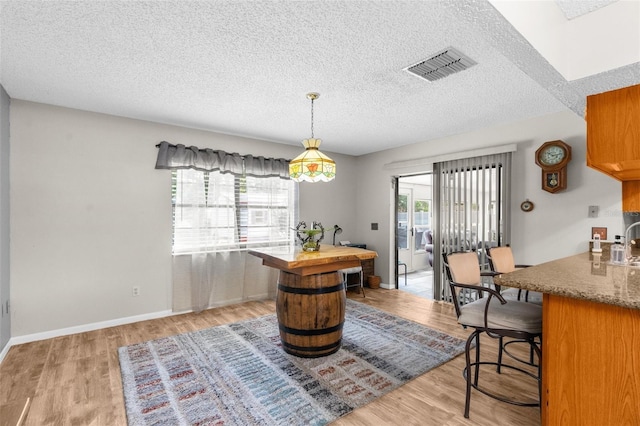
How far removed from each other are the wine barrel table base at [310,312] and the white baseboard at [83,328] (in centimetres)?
195

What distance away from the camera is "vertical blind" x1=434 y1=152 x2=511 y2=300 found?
12.2 ft

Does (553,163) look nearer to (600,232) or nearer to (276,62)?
(600,232)

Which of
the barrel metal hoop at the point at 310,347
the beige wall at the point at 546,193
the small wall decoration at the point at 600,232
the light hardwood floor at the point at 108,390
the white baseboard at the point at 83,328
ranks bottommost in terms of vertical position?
the light hardwood floor at the point at 108,390

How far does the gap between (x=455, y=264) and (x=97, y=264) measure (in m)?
3.58

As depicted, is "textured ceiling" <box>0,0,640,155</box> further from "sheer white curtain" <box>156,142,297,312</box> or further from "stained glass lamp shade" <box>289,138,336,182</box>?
"sheer white curtain" <box>156,142,297,312</box>

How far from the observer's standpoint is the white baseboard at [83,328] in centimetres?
296

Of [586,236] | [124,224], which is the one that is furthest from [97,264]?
[586,236]

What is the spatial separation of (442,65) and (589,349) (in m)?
1.96

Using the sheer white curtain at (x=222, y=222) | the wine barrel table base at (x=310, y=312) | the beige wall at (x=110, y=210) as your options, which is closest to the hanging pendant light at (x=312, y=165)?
the wine barrel table base at (x=310, y=312)

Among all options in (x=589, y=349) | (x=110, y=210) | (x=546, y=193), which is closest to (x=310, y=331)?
(x=589, y=349)

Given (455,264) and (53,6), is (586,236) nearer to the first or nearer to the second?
(455,264)

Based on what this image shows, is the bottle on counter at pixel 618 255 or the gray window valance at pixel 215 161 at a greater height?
the gray window valance at pixel 215 161

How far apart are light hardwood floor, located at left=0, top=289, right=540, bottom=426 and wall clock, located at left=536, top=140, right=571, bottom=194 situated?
1.79 metres

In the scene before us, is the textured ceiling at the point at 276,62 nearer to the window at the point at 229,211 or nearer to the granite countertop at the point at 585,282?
the window at the point at 229,211
